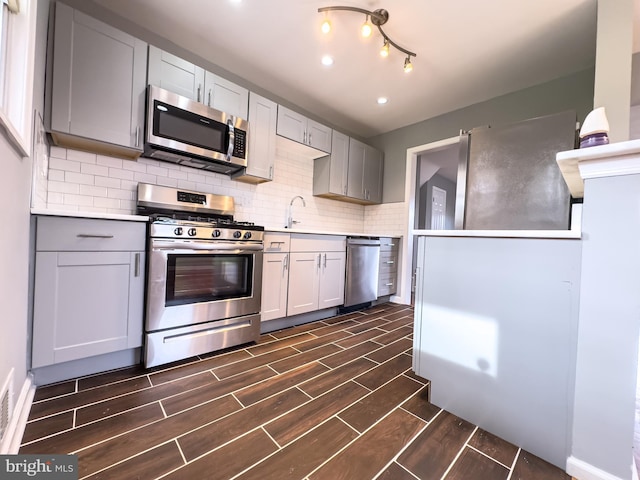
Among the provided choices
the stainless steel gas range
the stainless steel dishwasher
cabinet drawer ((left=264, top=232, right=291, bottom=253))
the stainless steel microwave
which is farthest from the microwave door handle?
the stainless steel dishwasher

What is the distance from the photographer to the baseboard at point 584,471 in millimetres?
900

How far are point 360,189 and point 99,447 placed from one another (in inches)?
138

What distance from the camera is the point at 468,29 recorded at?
6.85ft

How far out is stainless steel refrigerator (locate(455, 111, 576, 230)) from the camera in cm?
178

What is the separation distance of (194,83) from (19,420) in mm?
2338

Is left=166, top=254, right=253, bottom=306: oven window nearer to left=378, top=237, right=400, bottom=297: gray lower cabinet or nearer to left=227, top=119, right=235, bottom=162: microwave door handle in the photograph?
left=227, top=119, right=235, bottom=162: microwave door handle

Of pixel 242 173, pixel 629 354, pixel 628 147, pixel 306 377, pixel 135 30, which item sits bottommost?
pixel 306 377

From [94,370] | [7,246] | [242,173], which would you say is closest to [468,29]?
[242,173]

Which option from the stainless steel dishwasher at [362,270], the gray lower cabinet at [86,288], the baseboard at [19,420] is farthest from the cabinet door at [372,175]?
the baseboard at [19,420]

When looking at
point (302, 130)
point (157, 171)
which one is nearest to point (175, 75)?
point (157, 171)

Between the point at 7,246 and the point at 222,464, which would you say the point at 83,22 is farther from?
the point at 222,464

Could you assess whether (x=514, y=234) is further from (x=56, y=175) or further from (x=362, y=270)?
(x=56, y=175)

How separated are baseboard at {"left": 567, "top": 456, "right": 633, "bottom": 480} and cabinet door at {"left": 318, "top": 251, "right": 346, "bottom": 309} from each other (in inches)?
80.0

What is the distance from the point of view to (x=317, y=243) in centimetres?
275
